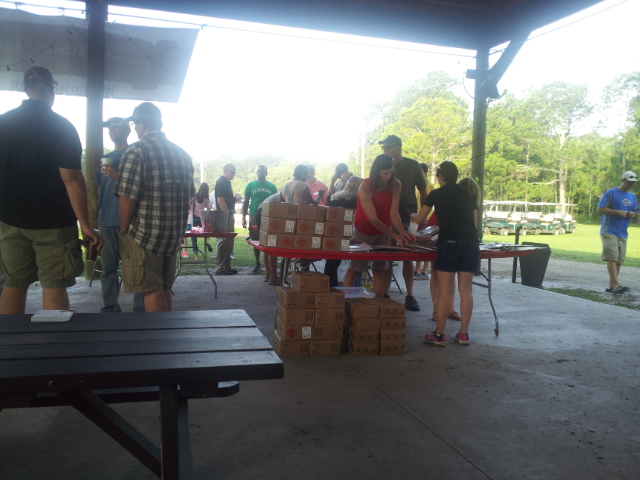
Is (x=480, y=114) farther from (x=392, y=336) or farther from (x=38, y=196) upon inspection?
(x=38, y=196)

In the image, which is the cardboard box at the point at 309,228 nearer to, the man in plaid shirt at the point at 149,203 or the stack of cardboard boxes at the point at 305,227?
the stack of cardboard boxes at the point at 305,227

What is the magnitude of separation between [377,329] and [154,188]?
2.05m

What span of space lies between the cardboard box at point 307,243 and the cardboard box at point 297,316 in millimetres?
522

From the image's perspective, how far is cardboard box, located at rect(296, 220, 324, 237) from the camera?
13.8 ft

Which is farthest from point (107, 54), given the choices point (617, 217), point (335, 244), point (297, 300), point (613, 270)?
point (613, 270)

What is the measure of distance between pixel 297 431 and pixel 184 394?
1152 mm

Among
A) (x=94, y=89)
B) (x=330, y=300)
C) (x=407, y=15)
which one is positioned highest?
(x=407, y=15)

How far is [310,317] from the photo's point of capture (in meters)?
4.06

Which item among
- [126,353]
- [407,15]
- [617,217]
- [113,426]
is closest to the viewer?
[126,353]

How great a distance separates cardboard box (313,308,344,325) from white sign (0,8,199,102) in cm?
465

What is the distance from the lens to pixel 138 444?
5.97 ft

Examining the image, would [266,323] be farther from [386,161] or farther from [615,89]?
[615,89]

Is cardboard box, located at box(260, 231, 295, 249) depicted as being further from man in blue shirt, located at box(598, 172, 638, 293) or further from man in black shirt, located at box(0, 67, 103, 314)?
man in blue shirt, located at box(598, 172, 638, 293)

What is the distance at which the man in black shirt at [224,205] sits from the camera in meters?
8.44
